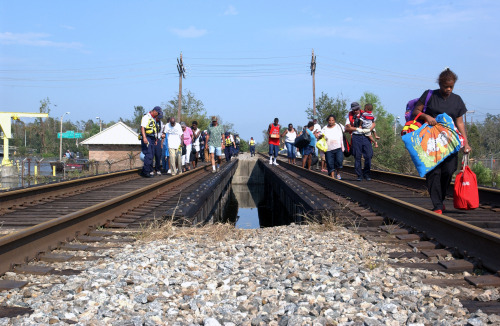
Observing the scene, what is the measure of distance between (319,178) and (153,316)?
38.2 feet

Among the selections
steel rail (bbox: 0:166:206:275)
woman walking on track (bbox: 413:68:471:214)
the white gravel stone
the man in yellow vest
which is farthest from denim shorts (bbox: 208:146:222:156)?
the white gravel stone

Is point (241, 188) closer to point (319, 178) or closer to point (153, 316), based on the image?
point (319, 178)

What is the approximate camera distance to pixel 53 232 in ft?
18.3

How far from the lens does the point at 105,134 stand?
2121 inches

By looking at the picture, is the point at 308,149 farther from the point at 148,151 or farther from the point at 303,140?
the point at 148,151

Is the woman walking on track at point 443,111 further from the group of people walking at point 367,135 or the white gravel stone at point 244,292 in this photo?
the white gravel stone at point 244,292

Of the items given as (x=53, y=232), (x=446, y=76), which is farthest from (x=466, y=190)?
(x=53, y=232)

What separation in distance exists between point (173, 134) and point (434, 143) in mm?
9827

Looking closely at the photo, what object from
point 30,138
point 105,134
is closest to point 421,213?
point 105,134

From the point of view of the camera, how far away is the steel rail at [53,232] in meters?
4.58

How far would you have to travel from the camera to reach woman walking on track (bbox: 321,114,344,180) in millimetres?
12914

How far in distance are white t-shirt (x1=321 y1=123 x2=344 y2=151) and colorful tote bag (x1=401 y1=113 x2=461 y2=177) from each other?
6.47 metres

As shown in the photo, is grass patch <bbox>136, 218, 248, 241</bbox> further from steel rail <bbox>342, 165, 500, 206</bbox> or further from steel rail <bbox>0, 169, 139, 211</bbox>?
steel rail <bbox>342, 165, 500, 206</bbox>

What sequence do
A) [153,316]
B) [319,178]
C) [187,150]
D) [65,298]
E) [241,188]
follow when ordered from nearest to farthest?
[153,316] < [65,298] < [319,178] < [187,150] < [241,188]
